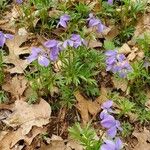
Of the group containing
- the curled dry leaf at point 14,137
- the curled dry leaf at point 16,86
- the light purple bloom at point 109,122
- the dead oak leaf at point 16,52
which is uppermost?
the light purple bloom at point 109,122

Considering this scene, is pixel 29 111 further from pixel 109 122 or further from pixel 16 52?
pixel 109 122

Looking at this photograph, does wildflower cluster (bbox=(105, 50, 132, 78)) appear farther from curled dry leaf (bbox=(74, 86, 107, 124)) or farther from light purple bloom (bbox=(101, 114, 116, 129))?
light purple bloom (bbox=(101, 114, 116, 129))

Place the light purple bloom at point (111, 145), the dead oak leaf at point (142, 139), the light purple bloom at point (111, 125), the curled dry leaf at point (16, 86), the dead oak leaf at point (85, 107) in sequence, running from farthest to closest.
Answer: the curled dry leaf at point (16, 86), the dead oak leaf at point (85, 107), the dead oak leaf at point (142, 139), the light purple bloom at point (111, 125), the light purple bloom at point (111, 145)

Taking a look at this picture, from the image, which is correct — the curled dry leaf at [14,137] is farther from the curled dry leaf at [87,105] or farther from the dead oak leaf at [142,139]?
the dead oak leaf at [142,139]

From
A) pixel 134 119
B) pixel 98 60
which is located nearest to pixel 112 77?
pixel 98 60

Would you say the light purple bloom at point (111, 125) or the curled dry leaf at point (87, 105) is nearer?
the light purple bloom at point (111, 125)

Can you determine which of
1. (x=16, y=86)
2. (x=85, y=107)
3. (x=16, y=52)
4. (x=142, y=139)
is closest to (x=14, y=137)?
(x=16, y=86)

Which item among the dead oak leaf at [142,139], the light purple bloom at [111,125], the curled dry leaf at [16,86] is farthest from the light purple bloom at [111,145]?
the curled dry leaf at [16,86]
